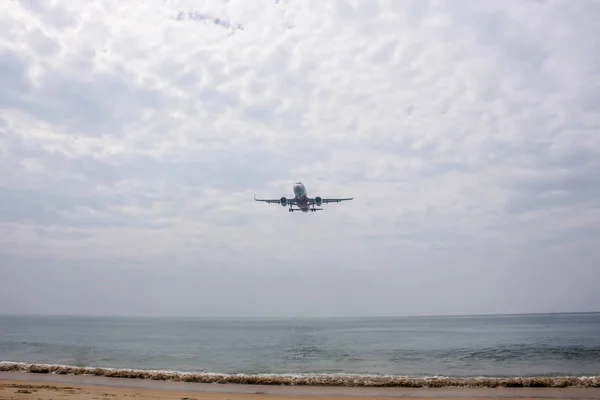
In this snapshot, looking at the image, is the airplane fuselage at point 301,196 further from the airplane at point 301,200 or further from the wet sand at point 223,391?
the wet sand at point 223,391

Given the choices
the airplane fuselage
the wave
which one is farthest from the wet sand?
the airplane fuselage

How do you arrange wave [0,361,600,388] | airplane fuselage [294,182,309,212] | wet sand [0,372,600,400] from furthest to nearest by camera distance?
airplane fuselage [294,182,309,212] → wave [0,361,600,388] → wet sand [0,372,600,400]

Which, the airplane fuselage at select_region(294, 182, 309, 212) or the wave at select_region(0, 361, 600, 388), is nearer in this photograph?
the wave at select_region(0, 361, 600, 388)

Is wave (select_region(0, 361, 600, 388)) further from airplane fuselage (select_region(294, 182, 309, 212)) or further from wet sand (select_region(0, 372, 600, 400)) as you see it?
airplane fuselage (select_region(294, 182, 309, 212))

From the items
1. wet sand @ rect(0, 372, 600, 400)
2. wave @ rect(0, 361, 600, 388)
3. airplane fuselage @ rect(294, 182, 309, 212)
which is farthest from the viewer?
airplane fuselage @ rect(294, 182, 309, 212)

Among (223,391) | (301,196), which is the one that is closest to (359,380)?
(223,391)
